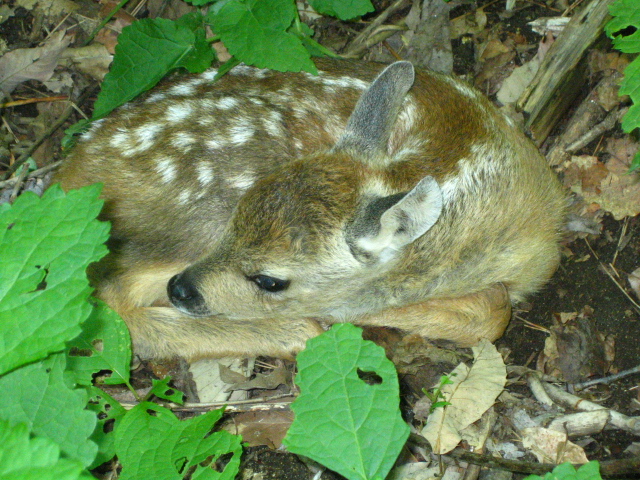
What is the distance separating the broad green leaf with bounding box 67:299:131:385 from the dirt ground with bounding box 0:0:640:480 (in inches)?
34.8

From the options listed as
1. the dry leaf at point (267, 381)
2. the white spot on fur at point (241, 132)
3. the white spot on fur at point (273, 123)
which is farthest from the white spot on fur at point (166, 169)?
the dry leaf at point (267, 381)

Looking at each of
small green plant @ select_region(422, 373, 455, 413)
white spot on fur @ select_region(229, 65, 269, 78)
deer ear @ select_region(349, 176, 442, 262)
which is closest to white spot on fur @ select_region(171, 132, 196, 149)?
white spot on fur @ select_region(229, 65, 269, 78)

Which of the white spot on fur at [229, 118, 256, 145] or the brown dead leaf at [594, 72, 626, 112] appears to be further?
the brown dead leaf at [594, 72, 626, 112]

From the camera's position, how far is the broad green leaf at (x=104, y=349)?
3.40 m

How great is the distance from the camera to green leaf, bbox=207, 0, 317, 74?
388 centimetres

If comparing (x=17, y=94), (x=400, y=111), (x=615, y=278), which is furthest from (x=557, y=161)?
(x=17, y=94)

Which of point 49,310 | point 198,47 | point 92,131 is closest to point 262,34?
A: point 198,47

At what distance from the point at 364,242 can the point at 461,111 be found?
1.19 metres

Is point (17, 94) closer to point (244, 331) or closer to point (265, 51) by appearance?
point (265, 51)

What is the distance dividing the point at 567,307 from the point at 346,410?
85.7 inches

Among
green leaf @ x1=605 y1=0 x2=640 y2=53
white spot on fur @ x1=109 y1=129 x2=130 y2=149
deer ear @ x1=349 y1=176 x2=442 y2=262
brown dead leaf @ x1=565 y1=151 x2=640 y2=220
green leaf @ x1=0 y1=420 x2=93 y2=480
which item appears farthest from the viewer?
brown dead leaf @ x1=565 y1=151 x2=640 y2=220

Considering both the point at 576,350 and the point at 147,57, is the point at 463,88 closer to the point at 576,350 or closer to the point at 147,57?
the point at 576,350

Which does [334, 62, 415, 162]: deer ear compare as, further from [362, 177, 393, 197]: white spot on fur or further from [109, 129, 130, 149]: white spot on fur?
[109, 129, 130, 149]: white spot on fur

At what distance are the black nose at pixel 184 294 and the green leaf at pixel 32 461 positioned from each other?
1775mm
